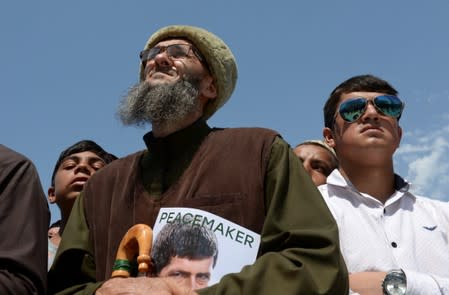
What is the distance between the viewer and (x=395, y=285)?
12.5ft

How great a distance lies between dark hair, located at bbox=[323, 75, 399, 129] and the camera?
16.2 feet

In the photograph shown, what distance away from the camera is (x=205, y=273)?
Result: 131 inches

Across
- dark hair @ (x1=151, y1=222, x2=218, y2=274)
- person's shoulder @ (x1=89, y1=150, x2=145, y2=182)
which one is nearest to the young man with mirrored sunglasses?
dark hair @ (x1=151, y1=222, x2=218, y2=274)

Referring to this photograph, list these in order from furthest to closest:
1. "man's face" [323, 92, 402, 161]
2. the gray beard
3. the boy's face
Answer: the boy's face → "man's face" [323, 92, 402, 161] → the gray beard

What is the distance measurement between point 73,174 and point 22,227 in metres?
3.20

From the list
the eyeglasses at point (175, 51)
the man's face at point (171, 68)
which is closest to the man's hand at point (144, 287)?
the man's face at point (171, 68)

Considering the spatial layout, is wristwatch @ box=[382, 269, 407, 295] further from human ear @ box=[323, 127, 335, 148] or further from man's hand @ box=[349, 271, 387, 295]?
human ear @ box=[323, 127, 335, 148]

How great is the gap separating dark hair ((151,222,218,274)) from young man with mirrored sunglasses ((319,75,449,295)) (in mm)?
874

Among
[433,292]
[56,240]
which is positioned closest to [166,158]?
[433,292]

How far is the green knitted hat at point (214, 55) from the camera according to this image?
4.36 m

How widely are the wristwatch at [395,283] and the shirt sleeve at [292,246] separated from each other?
570 mm

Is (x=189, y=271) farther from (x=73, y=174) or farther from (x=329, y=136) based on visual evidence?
(x=73, y=174)

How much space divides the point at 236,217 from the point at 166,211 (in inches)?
12.8

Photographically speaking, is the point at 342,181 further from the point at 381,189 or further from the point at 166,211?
the point at 166,211
